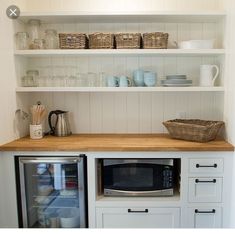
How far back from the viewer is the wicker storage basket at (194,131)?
215 centimetres

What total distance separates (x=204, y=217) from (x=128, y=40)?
5.48ft

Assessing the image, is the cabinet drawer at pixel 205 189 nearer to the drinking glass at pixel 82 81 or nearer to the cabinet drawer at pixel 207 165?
the cabinet drawer at pixel 207 165

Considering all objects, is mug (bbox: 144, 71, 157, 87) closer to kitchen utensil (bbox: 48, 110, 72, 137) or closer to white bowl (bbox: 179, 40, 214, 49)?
white bowl (bbox: 179, 40, 214, 49)

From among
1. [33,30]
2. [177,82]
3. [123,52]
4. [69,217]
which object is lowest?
[69,217]

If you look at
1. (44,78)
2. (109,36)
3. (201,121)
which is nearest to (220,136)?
(201,121)

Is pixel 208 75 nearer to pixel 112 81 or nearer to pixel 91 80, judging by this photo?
pixel 112 81

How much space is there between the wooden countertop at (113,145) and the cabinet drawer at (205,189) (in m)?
0.27

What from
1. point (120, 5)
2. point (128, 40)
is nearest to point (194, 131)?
point (128, 40)

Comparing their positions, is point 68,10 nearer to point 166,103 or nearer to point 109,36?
point 109,36

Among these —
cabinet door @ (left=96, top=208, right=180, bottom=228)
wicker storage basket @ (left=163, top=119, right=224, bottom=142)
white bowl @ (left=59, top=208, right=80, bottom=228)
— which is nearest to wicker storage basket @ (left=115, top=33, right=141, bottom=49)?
wicker storage basket @ (left=163, top=119, right=224, bottom=142)

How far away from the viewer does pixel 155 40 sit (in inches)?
89.7

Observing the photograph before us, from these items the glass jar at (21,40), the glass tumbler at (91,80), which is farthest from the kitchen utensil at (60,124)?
the glass jar at (21,40)

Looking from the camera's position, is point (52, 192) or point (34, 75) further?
point (34, 75)

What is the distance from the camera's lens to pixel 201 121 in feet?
8.11
